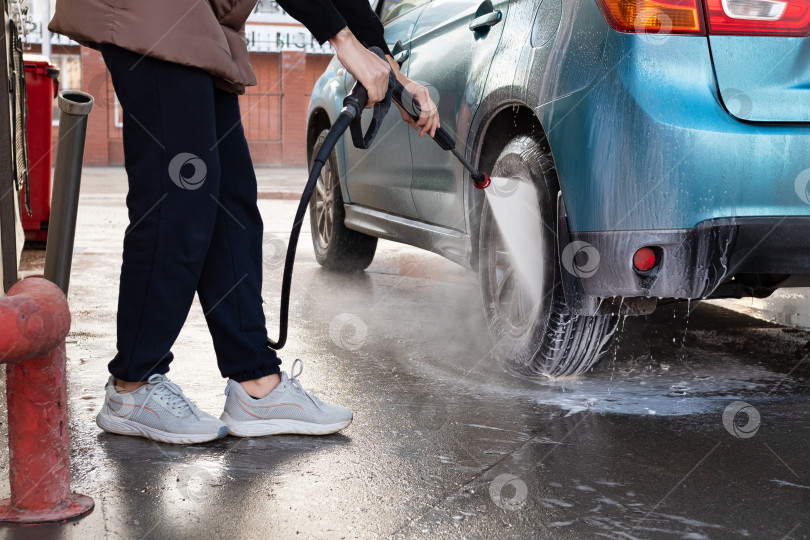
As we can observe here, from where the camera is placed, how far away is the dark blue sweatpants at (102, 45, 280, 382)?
2576mm

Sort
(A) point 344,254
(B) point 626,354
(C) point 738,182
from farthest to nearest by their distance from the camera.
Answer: (A) point 344,254
(B) point 626,354
(C) point 738,182

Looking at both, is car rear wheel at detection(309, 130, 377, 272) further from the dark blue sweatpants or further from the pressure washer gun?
the dark blue sweatpants

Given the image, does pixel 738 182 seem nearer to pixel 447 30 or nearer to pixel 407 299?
pixel 447 30

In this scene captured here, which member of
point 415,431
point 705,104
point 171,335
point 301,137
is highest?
point 705,104

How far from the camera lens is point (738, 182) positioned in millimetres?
2699

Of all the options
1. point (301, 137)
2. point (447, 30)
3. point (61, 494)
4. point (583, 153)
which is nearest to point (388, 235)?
point (447, 30)

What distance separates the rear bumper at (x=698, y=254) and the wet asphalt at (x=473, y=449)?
0.41 m

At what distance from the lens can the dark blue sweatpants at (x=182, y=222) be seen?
101 inches

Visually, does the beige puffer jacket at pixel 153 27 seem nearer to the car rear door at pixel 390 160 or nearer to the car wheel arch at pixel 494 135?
the car wheel arch at pixel 494 135

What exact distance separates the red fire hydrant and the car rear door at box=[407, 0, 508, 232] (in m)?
1.94

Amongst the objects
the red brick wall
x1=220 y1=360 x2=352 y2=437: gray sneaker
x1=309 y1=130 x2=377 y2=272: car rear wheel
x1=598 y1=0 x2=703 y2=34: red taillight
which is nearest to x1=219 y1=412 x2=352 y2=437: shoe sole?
x1=220 y1=360 x2=352 y2=437: gray sneaker

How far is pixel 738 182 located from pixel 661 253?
0.28m

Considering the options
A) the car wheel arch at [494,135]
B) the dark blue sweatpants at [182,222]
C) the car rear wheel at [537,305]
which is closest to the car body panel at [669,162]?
the car rear wheel at [537,305]

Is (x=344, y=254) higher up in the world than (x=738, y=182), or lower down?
lower down
